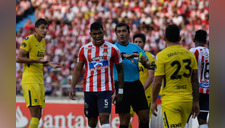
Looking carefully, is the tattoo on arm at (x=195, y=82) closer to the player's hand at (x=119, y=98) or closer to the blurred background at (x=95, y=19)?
the player's hand at (x=119, y=98)

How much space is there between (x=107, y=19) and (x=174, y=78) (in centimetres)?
1448

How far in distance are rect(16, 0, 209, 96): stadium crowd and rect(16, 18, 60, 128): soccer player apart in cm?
895

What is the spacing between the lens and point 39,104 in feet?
25.0

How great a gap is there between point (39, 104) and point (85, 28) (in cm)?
1184

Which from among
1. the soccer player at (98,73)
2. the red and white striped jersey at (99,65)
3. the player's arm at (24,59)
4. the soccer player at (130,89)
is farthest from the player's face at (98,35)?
the player's arm at (24,59)

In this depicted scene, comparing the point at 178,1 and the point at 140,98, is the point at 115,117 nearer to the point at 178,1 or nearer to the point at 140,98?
the point at 140,98

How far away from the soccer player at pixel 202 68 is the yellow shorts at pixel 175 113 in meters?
2.44

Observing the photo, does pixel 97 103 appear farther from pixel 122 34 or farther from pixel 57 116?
pixel 57 116

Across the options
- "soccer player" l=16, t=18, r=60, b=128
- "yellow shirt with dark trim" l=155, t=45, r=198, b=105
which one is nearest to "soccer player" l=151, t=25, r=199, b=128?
"yellow shirt with dark trim" l=155, t=45, r=198, b=105

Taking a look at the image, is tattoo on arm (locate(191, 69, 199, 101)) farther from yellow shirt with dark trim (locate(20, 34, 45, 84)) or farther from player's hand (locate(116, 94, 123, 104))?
yellow shirt with dark trim (locate(20, 34, 45, 84))

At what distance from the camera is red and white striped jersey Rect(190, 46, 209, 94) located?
7.64 meters

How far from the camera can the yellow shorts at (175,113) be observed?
5328mm

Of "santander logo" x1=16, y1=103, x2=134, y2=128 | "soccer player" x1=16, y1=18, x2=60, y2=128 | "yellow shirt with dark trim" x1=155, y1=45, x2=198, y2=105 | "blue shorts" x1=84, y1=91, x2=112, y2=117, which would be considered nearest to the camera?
"yellow shirt with dark trim" x1=155, y1=45, x2=198, y2=105

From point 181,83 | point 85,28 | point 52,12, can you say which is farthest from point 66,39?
point 181,83
